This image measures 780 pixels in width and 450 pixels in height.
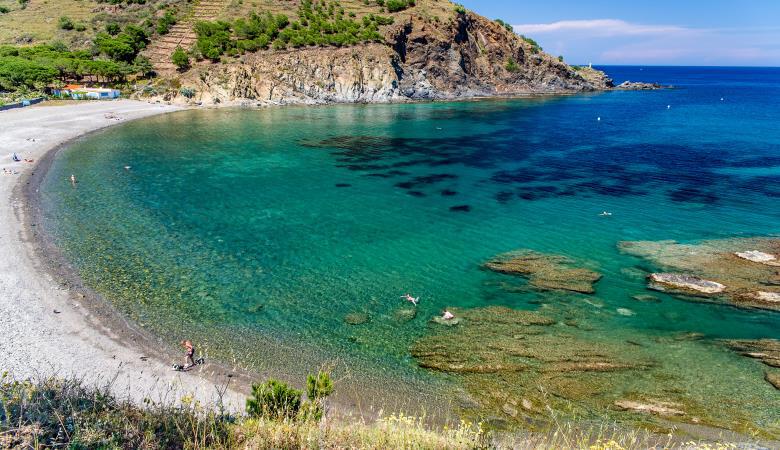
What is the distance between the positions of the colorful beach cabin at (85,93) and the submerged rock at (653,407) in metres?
105

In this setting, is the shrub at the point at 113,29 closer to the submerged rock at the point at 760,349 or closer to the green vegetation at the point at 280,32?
the green vegetation at the point at 280,32

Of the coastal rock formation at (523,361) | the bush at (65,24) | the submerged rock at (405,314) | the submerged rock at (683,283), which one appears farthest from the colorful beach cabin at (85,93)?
the submerged rock at (683,283)

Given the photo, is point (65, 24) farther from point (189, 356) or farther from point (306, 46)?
point (189, 356)

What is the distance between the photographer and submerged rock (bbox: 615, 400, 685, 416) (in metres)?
16.7

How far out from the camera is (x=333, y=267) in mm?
28000

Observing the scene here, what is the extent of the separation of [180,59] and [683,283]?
105m

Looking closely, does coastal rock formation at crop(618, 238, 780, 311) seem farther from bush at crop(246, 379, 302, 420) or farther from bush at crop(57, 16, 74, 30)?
bush at crop(57, 16, 74, 30)

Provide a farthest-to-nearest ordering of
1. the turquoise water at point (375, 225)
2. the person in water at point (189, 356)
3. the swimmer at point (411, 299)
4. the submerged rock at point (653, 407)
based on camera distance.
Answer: the swimmer at point (411, 299)
the turquoise water at point (375, 225)
the person in water at point (189, 356)
the submerged rock at point (653, 407)

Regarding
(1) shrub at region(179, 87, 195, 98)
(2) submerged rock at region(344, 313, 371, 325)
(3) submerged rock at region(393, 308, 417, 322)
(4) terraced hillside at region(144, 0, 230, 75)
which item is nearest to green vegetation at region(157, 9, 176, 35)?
(4) terraced hillside at region(144, 0, 230, 75)

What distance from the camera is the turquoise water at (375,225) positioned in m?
21.5

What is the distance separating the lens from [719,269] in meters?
27.5

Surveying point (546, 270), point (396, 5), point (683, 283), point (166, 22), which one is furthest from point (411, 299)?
point (166, 22)

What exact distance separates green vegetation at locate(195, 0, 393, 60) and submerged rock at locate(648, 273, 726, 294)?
10087 centimetres

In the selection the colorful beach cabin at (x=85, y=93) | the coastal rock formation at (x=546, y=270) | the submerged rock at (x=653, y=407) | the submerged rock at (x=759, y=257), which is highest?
the colorful beach cabin at (x=85, y=93)
